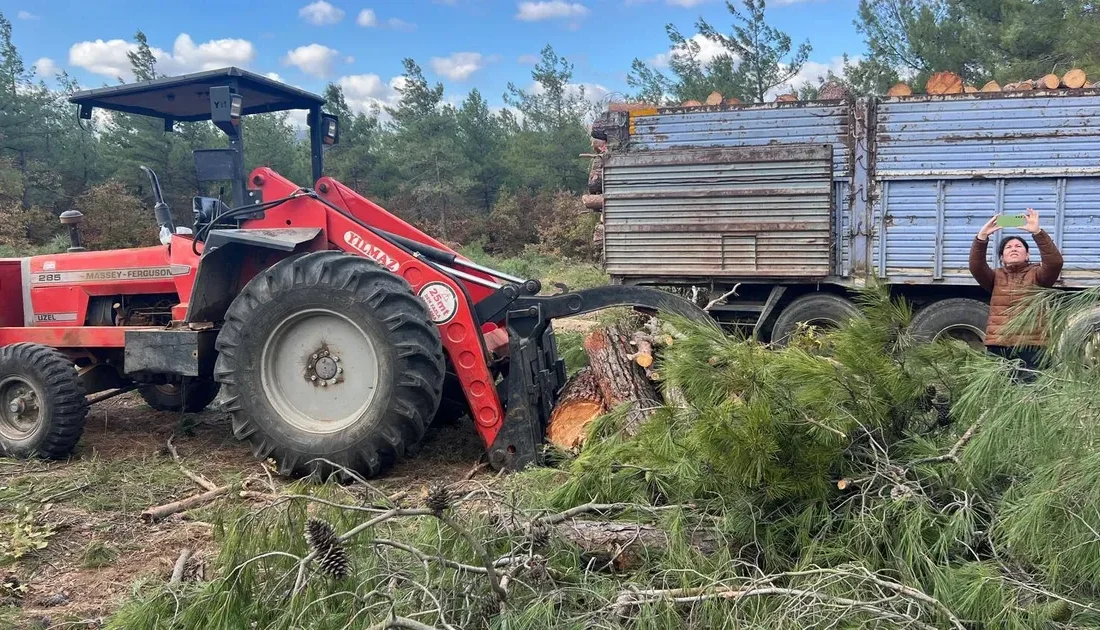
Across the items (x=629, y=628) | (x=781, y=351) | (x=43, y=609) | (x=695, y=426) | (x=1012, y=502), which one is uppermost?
(x=781, y=351)

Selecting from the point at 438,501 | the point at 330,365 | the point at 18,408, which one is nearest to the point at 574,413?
the point at 330,365

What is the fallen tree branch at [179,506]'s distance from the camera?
422 centimetres

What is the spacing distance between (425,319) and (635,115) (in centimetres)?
477

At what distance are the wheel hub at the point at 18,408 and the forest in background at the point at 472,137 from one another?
34.3 ft

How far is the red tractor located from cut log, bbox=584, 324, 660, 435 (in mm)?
340

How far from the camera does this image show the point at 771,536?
111 inches

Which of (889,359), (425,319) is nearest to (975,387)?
(889,359)

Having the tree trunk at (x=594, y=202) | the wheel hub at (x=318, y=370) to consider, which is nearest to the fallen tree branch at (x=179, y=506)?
the wheel hub at (x=318, y=370)

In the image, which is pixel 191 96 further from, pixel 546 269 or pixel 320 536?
pixel 546 269

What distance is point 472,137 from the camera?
33.9m

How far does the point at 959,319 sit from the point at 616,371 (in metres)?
4.16

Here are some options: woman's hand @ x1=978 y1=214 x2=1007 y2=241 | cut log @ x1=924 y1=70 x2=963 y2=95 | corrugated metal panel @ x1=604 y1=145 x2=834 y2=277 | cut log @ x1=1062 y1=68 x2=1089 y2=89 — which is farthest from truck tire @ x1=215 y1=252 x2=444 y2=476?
cut log @ x1=1062 y1=68 x2=1089 y2=89

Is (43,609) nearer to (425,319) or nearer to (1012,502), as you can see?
(425,319)

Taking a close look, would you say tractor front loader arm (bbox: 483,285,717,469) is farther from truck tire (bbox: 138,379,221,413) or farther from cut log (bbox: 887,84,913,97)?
cut log (bbox: 887,84,913,97)
